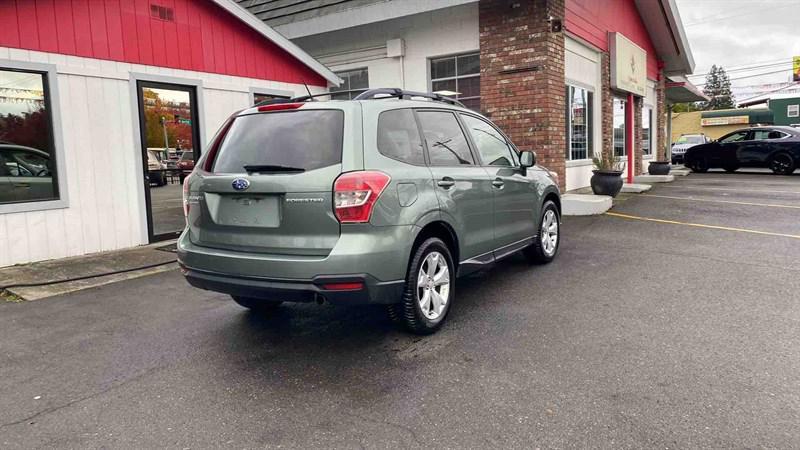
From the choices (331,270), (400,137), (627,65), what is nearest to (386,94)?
(400,137)

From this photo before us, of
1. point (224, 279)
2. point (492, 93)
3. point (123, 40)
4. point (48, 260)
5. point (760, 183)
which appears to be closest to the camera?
point (224, 279)

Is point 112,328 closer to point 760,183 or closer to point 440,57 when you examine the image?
point 440,57

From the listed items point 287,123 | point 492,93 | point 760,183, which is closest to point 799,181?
point 760,183

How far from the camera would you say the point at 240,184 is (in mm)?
3801

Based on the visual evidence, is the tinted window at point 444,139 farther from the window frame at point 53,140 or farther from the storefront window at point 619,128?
the storefront window at point 619,128

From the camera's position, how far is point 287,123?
3.95 metres

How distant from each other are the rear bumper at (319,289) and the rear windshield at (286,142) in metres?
0.74

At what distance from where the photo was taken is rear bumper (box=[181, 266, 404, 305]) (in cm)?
355

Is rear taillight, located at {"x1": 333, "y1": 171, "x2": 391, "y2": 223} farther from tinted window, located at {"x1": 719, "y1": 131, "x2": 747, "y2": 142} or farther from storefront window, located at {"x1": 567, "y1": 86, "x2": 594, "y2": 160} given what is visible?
tinted window, located at {"x1": 719, "y1": 131, "x2": 747, "y2": 142}

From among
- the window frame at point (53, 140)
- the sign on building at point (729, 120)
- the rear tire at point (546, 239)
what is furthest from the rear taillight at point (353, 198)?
the sign on building at point (729, 120)

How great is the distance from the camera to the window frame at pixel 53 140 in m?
6.79

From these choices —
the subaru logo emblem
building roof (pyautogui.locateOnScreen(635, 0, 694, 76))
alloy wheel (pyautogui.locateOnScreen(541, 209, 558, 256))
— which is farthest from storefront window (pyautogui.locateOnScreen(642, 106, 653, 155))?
the subaru logo emblem

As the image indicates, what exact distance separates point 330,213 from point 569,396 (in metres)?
1.77

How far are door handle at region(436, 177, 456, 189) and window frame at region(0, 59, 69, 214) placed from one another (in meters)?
5.36
